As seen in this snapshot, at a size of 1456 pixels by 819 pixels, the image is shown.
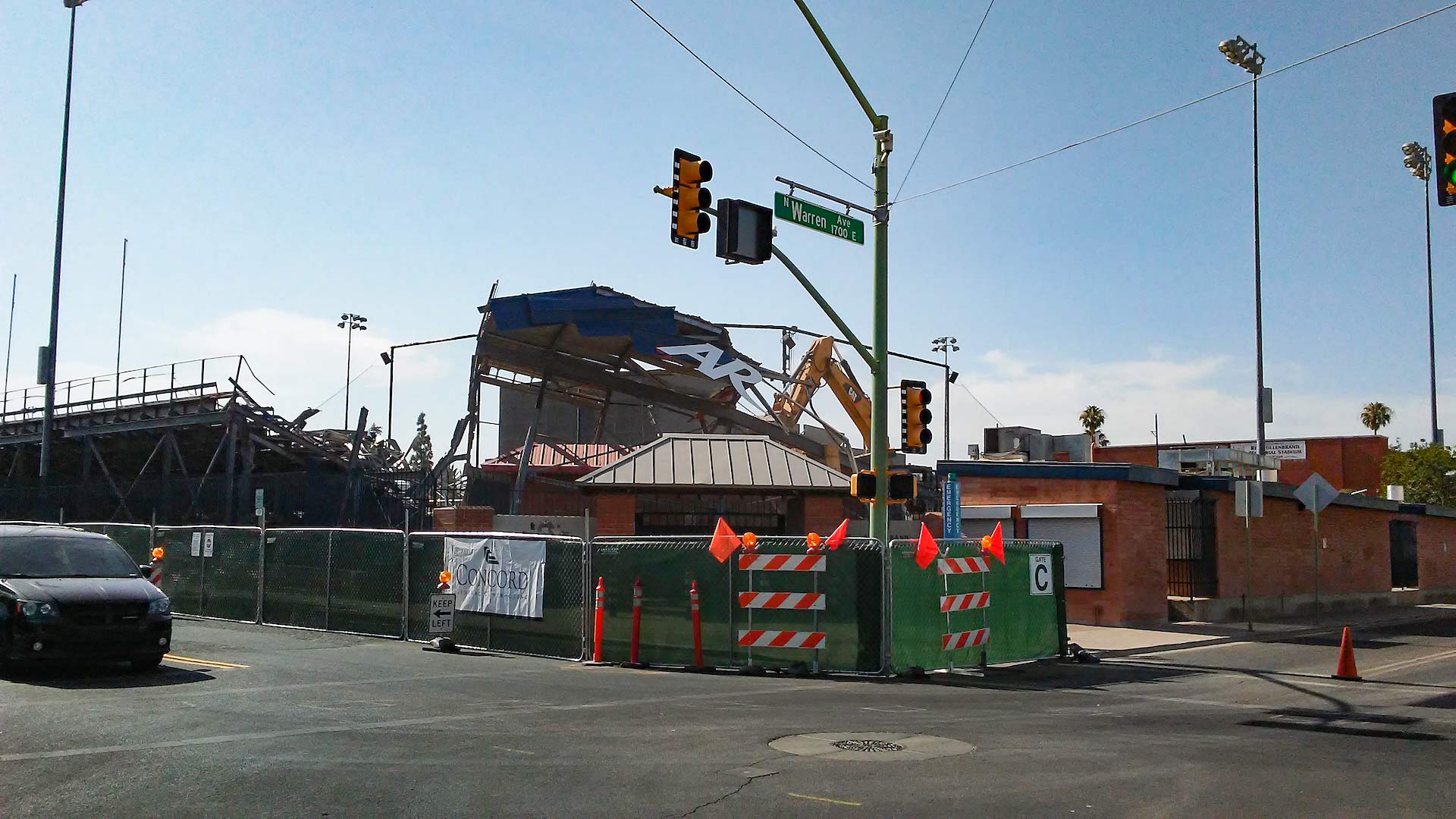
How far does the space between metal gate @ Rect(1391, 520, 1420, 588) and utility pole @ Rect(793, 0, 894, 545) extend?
3283cm

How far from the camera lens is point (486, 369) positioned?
127ft

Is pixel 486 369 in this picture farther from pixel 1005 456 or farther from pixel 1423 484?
pixel 1423 484

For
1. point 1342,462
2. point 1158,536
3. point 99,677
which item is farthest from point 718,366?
point 1342,462

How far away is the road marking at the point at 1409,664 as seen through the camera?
1691cm

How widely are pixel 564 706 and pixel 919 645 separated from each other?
558 cm

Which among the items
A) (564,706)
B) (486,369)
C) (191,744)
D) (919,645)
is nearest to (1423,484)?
(486,369)

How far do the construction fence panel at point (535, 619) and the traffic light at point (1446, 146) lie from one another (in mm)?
11759

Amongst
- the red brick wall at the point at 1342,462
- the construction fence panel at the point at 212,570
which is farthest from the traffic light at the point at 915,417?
the red brick wall at the point at 1342,462

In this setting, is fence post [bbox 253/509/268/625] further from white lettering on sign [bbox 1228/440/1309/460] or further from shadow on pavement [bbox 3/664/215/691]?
white lettering on sign [bbox 1228/440/1309/460]

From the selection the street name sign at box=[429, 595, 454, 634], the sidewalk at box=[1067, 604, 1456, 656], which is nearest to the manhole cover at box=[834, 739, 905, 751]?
the street name sign at box=[429, 595, 454, 634]

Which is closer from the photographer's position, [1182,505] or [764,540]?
[764,540]

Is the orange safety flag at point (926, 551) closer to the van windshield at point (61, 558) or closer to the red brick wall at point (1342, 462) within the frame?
the van windshield at point (61, 558)

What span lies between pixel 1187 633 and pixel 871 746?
15.1 metres

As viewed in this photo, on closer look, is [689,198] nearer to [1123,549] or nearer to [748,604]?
[748,604]
